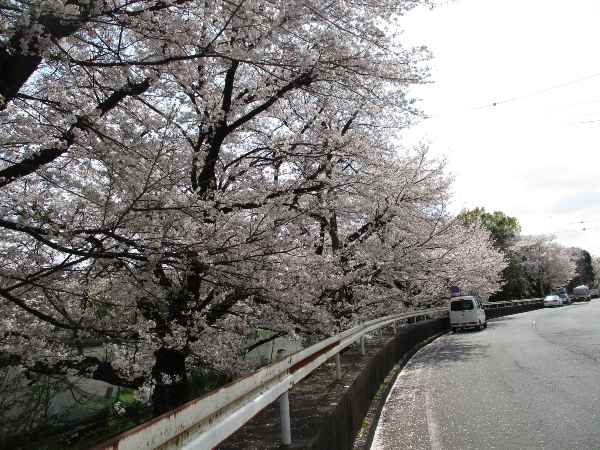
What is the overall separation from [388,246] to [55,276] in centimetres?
1219

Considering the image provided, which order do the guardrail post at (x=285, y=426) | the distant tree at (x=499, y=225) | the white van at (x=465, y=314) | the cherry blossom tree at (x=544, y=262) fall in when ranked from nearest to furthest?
the guardrail post at (x=285, y=426)
the white van at (x=465, y=314)
the distant tree at (x=499, y=225)
the cherry blossom tree at (x=544, y=262)

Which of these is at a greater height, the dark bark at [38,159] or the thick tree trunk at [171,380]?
the dark bark at [38,159]

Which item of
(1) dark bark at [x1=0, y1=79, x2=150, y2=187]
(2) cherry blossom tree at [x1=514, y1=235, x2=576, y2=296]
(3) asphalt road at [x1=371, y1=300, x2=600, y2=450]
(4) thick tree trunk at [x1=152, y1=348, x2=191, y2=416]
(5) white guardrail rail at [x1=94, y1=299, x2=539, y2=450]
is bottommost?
(3) asphalt road at [x1=371, y1=300, x2=600, y2=450]

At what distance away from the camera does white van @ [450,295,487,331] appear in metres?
25.4

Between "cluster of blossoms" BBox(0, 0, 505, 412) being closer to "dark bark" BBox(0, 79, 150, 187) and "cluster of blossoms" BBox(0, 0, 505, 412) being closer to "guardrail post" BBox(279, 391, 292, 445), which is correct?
"dark bark" BBox(0, 79, 150, 187)

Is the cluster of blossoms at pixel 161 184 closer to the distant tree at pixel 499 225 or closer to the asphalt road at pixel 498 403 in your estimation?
the asphalt road at pixel 498 403

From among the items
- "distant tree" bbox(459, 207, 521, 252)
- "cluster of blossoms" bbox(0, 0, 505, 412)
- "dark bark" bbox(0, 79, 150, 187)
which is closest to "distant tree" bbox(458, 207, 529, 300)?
"distant tree" bbox(459, 207, 521, 252)

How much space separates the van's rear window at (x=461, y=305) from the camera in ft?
85.2

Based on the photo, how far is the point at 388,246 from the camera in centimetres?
1669

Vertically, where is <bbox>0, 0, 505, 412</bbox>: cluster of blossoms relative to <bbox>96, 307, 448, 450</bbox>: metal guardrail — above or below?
above

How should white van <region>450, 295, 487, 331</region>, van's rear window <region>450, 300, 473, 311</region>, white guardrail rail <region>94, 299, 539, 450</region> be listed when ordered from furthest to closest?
van's rear window <region>450, 300, 473, 311</region>, white van <region>450, 295, 487, 331</region>, white guardrail rail <region>94, 299, 539, 450</region>

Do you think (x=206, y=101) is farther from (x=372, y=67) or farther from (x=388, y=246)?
(x=388, y=246)

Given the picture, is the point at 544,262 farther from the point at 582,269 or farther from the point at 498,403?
the point at 498,403

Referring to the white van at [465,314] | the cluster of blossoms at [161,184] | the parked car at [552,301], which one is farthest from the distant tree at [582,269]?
the cluster of blossoms at [161,184]
